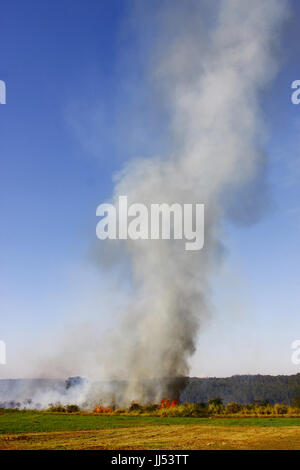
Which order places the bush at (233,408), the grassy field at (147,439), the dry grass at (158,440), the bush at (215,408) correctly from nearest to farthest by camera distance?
the dry grass at (158,440) → the grassy field at (147,439) → the bush at (215,408) → the bush at (233,408)

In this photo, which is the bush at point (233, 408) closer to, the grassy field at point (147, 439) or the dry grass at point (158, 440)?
the grassy field at point (147, 439)

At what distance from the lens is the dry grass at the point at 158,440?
17484 millimetres

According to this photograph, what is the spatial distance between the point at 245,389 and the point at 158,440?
107m

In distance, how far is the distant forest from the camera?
10502 cm

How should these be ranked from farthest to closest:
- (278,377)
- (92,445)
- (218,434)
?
(278,377)
(218,434)
(92,445)

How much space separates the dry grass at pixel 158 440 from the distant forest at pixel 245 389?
3292 inches

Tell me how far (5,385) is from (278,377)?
8091 cm

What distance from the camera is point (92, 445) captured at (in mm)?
17703

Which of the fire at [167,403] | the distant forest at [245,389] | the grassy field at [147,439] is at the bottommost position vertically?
the distant forest at [245,389]

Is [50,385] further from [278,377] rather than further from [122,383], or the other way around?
[278,377]

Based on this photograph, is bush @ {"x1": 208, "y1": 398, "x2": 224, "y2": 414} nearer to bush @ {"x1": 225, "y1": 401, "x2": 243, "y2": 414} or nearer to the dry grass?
bush @ {"x1": 225, "y1": 401, "x2": 243, "y2": 414}

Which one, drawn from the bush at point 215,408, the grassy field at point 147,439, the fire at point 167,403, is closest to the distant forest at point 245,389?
the fire at point 167,403

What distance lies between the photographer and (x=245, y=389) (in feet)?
383
